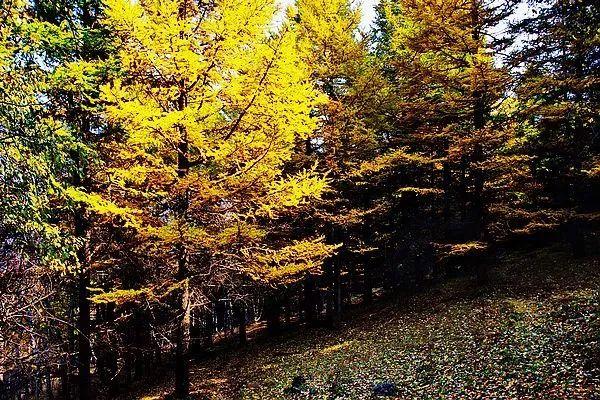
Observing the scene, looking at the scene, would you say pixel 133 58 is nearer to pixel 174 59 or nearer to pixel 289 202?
pixel 174 59

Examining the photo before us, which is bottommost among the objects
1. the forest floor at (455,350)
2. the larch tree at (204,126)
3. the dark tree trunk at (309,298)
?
the forest floor at (455,350)

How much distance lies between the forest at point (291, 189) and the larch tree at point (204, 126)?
A: 7 centimetres

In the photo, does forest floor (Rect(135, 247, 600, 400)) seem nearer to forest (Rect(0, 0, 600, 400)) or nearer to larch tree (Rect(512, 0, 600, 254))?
forest (Rect(0, 0, 600, 400))

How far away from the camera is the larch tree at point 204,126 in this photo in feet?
33.7

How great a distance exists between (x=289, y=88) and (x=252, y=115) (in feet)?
3.90

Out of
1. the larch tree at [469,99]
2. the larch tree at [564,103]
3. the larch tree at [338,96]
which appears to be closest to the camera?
the larch tree at [564,103]

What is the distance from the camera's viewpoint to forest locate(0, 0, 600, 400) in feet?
31.4

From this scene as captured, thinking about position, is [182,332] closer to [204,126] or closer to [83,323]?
[83,323]

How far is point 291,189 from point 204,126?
104 inches

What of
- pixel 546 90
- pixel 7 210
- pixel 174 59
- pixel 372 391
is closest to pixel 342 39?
pixel 546 90

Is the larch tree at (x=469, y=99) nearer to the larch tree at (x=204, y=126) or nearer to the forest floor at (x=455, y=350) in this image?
the forest floor at (x=455, y=350)

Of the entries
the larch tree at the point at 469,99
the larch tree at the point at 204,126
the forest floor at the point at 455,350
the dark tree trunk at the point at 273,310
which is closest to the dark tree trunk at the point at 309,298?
the forest floor at the point at 455,350

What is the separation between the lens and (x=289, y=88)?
1101cm

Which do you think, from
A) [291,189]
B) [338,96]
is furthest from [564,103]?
[291,189]
